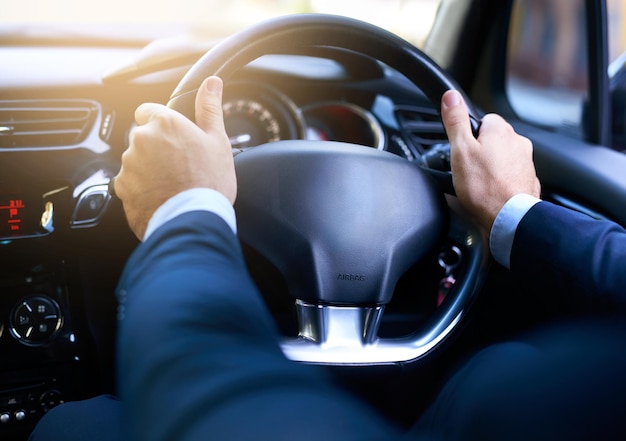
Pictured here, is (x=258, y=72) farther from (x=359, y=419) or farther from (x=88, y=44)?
(x=359, y=419)

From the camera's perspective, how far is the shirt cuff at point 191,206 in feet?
2.65

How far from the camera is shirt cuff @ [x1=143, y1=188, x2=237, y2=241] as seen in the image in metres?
0.81

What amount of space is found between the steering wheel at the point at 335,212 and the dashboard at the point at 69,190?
0.17 metres

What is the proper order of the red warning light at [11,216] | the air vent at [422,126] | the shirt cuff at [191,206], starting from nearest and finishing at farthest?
the shirt cuff at [191,206], the red warning light at [11,216], the air vent at [422,126]

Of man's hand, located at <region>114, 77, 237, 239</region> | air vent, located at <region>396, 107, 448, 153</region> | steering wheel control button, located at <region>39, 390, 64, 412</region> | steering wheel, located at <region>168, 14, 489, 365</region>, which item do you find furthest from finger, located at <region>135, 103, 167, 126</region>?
air vent, located at <region>396, 107, 448, 153</region>

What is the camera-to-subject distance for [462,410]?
1.96 feet

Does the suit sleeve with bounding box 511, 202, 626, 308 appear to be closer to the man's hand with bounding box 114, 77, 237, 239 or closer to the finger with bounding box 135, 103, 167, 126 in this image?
the man's hand with bounding box 114, 77, 237, 239

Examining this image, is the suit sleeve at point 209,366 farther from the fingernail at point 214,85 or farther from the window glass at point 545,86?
the window glass at point 545,86

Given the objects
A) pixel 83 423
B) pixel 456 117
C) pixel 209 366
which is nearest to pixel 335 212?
pixel 456 117

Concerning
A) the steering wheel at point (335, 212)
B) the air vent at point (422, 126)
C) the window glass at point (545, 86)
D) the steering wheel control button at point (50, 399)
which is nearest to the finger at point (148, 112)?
the steering wheel at point (335, 212)

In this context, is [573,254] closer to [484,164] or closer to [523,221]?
[523,221]

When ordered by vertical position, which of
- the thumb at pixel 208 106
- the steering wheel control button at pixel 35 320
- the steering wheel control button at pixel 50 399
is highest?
the thumb at pixel 208 106

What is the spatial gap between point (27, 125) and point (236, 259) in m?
0.93

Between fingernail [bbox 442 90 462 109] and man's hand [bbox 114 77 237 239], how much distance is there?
0.37m
